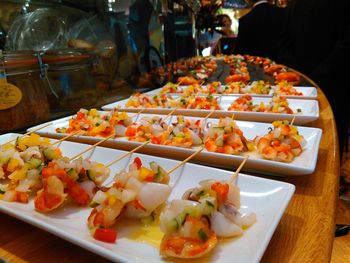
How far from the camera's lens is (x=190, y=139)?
5.09 ft

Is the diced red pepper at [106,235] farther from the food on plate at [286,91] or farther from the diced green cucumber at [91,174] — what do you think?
the food on plate at [286,91]

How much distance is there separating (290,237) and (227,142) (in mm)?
650

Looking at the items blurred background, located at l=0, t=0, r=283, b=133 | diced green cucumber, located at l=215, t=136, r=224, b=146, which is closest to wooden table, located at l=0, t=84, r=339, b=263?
diced green cucumber, located at l=215, t=136, r=224, b=146

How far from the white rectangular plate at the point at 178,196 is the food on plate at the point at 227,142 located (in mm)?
288

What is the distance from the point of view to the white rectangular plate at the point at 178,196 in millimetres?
740

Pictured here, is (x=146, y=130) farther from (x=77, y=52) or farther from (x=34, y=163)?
(x=77, y=52)

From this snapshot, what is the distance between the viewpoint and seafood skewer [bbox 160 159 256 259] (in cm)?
76

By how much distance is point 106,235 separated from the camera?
2.76 feet

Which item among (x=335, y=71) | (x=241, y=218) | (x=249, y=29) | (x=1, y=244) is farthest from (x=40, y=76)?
(x=249, y=29)

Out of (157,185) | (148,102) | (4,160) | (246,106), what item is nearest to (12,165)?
(4,160)

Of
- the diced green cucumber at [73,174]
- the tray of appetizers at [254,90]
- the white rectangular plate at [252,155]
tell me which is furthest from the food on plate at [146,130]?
the tray of appetizers at [254,90]

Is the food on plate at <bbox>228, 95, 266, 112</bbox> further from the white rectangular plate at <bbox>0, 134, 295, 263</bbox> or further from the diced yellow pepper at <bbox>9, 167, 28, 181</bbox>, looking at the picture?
the diced yellow pepper at <bbox>9, 167, 28, 181</bbox>

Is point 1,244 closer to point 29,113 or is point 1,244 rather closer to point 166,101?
point 29,113

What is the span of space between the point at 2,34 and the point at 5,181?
45.2 inches
